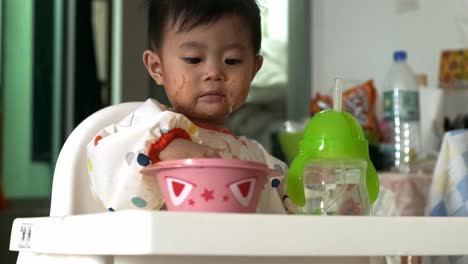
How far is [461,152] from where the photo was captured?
169 centimetres

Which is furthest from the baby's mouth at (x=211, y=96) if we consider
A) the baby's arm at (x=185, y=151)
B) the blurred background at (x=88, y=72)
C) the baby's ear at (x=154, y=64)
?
the blurred background at (x=88, y=72)

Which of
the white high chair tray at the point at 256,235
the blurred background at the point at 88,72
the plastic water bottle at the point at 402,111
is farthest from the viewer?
the blurred background at the point at 88,72

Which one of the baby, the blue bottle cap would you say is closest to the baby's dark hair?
the baby

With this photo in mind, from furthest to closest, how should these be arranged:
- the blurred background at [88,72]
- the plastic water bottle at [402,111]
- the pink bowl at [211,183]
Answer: the blurred background at [88,72] < the plastic water bottle at [402,111] < the pink bowl at [211,183]

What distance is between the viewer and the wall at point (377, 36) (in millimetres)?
2717

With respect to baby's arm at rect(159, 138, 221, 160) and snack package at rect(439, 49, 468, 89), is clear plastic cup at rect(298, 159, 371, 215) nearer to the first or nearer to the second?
baby's arm at rect(159, 138, 221, 160)

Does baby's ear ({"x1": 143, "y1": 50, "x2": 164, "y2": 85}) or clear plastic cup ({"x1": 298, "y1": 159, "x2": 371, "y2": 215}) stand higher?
baby's ear ({"x1": 143, "y1": 50, "x2": 164, "y2": 85})

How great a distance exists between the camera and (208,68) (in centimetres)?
113

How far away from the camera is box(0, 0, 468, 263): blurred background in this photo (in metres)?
3.22

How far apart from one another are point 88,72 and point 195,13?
2.22 metres

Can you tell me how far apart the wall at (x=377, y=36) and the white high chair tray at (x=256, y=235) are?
1977 mm

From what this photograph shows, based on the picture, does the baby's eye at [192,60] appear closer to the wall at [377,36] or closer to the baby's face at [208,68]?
the baby's face at [208,68]

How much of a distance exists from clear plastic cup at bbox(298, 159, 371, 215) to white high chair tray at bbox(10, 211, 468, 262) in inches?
7.7

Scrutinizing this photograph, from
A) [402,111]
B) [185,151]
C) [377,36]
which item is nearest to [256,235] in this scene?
[185,151]
